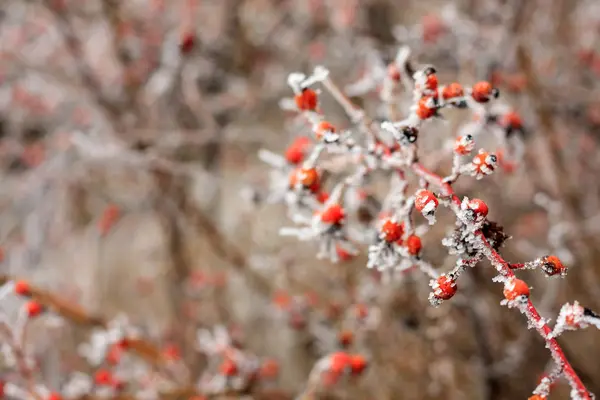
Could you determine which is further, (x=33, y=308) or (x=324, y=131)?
(x=33, y=308)

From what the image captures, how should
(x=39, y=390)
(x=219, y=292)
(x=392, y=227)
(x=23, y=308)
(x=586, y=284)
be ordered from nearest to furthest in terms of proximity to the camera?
(x=392, y=227), (x=23, y=308), (x=39, y=390), (x=586, y=284), (x=219, y=292)

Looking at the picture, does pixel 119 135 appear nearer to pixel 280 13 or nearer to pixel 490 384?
pixel 280 13

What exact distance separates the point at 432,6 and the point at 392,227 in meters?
3.01

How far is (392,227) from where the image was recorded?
0.99m

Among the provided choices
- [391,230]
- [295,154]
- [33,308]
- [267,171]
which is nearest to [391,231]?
[391,230]

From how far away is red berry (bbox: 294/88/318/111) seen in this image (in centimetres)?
106

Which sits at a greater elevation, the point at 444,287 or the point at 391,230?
the point at 391,230

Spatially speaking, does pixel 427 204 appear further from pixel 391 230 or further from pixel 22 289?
pixel 22 289

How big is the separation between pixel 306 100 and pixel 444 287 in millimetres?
434

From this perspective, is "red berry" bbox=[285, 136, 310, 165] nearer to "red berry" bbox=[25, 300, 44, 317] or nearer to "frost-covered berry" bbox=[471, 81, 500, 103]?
"frost-covered berry" bbox=[471, 81, 500, 103]

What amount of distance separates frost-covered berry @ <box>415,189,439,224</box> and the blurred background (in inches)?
24.4

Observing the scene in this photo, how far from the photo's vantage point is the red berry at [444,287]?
2.68 feet

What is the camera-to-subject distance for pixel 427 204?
0.84 meters

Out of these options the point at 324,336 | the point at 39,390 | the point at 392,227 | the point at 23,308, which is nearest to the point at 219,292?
the point at 324,336
